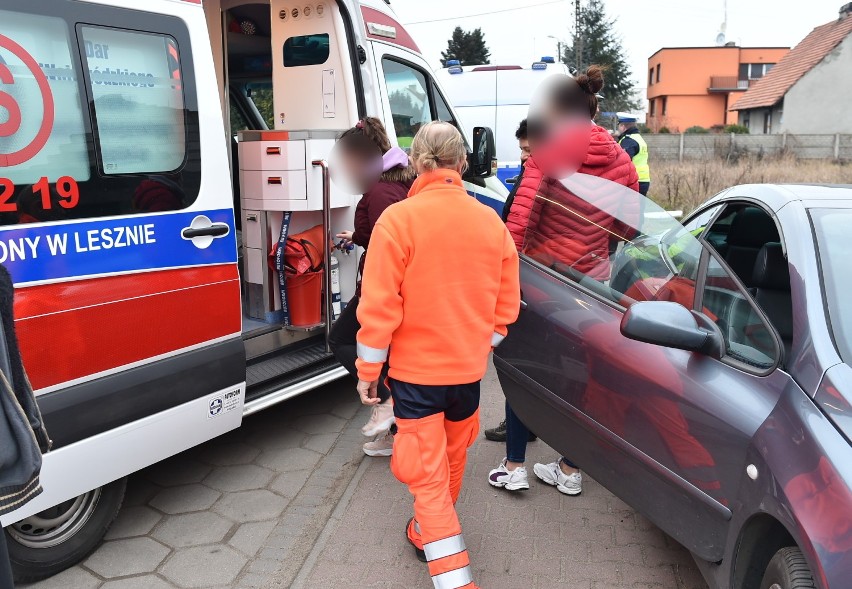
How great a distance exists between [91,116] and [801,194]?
266 cm

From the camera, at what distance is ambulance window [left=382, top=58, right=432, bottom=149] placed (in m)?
5.06

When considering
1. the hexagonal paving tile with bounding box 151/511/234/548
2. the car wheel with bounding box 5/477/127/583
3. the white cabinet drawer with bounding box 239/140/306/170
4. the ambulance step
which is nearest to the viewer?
the car wheel with bounding box 5/477/127/583

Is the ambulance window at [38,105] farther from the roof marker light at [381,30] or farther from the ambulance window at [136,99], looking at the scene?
the roof marker light at [381,30]

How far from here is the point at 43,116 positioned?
103 inches

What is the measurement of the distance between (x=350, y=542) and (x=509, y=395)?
971 millimetres

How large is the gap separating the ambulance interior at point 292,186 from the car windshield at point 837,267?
2.60 m

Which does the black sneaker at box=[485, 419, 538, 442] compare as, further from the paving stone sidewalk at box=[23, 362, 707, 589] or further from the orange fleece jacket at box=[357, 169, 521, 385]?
the orange fleece jacket at box=[357, 169, 521, 385]

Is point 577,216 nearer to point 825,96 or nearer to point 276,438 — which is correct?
point 276,438

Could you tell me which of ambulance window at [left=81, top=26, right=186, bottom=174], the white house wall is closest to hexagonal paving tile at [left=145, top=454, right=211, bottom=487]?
ambulance window at [left=81, top=26, right=186, bottom=174]

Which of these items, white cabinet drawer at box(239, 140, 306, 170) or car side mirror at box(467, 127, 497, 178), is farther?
car side mirror at box(467, 127, 497, 178)

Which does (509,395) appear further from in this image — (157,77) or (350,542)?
(157,77)

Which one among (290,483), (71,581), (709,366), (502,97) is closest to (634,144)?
(502,97)

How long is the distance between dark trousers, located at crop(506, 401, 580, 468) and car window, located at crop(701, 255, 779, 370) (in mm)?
1225

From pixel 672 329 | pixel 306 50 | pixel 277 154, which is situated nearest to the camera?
pixel 672 329
